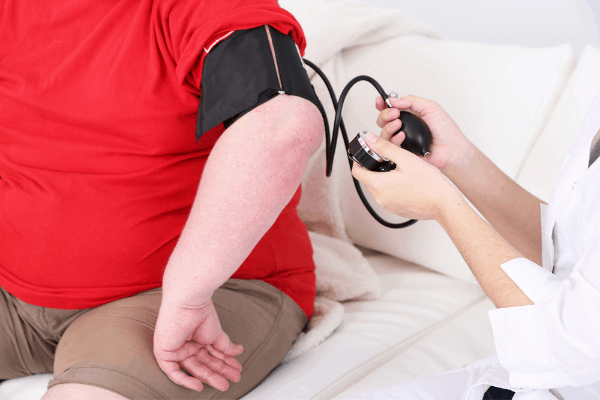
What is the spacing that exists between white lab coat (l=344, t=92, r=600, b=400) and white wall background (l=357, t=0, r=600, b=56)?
27.0 inches

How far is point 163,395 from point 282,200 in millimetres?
340

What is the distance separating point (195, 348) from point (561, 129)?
0.92 metres

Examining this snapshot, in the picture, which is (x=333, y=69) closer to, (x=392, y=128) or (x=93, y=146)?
(x=392, y=128)

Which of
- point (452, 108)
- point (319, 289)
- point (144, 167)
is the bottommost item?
point (319, 289)

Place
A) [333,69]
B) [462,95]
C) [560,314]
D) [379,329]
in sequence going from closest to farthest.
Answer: [560,314], [379,329], [462,95], [333,69]

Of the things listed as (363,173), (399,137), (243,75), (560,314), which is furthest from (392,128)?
(560,314)

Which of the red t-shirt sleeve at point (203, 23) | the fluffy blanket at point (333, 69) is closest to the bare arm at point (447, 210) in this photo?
the red t-shirt sleeve at point (203, 23)

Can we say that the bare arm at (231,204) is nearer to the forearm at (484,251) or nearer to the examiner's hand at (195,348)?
the examiner's hand at (195,348)

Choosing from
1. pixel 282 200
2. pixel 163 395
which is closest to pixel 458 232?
pixel 282 200

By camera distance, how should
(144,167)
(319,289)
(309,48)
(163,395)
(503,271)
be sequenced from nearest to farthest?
(503,271) → (163,395) → (144,167) → (319,289) → (309,48)

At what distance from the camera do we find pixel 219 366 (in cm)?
78

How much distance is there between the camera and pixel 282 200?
72cm

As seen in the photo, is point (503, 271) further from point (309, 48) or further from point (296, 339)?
point (309, 48)

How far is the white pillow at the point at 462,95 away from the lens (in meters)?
1.10
